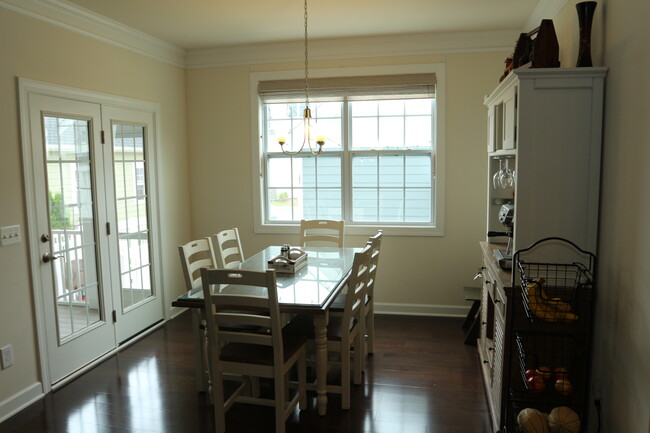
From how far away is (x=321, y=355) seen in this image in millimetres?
2814

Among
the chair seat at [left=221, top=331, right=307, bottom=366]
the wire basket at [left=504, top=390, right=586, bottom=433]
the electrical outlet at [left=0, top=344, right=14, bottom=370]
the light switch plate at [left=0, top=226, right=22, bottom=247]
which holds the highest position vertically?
the light switch plate at [left=0, top=226, right=22, bottom=247]

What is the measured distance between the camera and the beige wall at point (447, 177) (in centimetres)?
448

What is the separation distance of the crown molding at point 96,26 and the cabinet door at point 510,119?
3022 millimetres

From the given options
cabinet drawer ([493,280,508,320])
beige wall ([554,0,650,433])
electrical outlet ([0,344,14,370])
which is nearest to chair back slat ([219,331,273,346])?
cabinet drawer ([493,280,508,320])

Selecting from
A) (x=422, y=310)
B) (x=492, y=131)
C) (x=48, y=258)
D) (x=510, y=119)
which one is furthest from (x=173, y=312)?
(x=510, y=119)

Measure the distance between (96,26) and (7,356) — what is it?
8.07ft

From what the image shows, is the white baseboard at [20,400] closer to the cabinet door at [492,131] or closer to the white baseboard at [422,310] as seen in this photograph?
the white baseboard at [422,310]

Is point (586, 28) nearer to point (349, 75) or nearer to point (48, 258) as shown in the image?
point (349, 75)

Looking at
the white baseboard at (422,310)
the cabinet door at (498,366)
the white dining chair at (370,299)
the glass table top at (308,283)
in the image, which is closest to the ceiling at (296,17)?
the white dining chair at (370,299)

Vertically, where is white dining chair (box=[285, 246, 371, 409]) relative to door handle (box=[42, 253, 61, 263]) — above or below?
below

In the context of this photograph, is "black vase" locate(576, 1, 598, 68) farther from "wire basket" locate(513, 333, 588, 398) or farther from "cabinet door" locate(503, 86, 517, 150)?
"wire basket" locate(513, 333, 588, 398)

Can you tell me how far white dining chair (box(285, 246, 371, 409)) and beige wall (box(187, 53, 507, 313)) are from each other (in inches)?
62.3

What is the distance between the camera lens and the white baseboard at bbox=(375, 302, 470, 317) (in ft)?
15.4

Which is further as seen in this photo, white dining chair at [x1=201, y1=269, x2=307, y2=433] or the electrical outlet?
the electrical outlet
